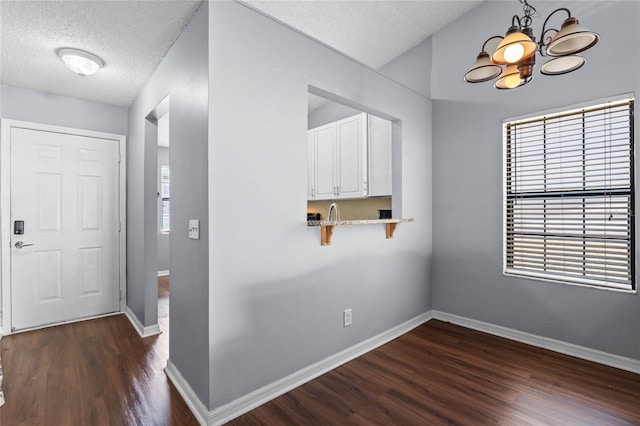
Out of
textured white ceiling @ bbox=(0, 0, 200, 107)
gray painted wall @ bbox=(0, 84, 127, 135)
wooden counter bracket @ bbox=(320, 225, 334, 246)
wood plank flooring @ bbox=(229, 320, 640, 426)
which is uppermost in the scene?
textured white ceiling @ bbox=(0, 0, 200, 107)

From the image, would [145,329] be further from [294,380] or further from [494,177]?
[494,177]

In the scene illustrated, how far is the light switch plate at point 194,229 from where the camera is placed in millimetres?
2030

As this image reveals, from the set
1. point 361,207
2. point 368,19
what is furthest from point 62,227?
point 368,19

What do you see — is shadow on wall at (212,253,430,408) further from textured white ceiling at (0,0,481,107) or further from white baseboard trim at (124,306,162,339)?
textured white ceiling at (0,0,481,107)

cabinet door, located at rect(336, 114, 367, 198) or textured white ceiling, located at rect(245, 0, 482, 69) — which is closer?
textured white ceiling, located at rect(245, 0, 482, 69)

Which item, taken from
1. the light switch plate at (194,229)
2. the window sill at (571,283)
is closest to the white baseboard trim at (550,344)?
the window sill at (571,283)

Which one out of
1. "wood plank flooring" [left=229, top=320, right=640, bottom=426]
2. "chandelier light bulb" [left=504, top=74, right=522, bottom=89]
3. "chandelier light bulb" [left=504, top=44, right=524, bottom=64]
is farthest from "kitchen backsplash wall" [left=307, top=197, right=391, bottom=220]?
"chandelier light bulb" [left=504, top=44, right=524, bottom=64]

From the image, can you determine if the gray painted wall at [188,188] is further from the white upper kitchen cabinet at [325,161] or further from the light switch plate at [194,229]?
the white upper kitchen cabinet at [325,161]

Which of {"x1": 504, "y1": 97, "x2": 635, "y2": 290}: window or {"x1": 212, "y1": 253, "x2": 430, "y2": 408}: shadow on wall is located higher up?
{"x1": 504, "y1": 97, "x2": 635, "y2": 290}: window

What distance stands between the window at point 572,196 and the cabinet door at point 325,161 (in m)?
2.00

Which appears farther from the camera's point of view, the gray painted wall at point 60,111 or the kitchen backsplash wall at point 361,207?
the kitchen backsplash wall at point 361,207

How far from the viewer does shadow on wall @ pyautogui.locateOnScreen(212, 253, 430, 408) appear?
2.01m

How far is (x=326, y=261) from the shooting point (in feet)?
8.29

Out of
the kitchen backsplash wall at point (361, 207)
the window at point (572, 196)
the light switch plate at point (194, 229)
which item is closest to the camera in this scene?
the light switch plate at point (194, 229)
